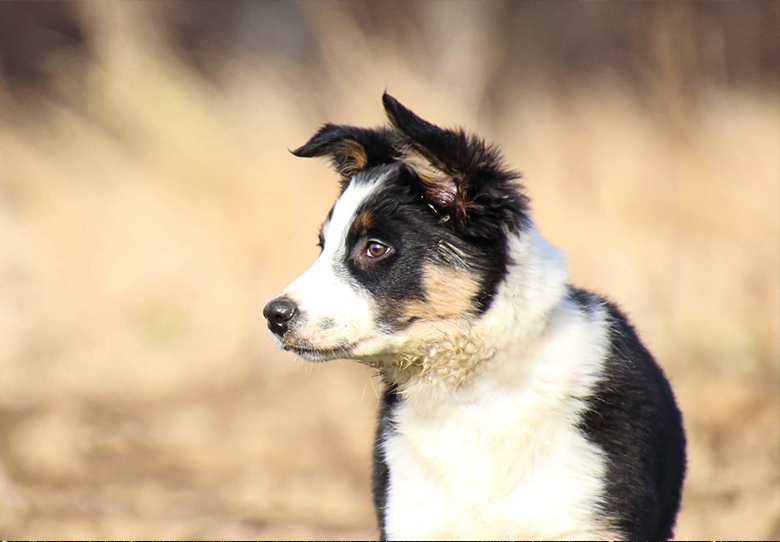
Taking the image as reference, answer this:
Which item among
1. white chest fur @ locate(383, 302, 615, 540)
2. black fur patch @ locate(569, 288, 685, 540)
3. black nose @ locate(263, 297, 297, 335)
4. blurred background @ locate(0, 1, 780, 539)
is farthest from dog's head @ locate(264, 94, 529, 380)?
blurred background @ locate(0, 1, 780, 539)

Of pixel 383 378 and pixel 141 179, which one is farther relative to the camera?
pixel 141 179

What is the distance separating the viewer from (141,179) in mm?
7434

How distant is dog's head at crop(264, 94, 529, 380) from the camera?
3047 mm

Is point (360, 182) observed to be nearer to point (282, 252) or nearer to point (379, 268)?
point (379, 268)

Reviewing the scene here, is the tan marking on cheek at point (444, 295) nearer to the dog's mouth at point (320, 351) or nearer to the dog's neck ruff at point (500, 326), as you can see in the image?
the dog's neck ruff at point (500, 326)

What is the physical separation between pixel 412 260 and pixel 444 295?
0.54 feet

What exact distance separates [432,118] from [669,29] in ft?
6.66

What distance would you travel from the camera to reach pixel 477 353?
3.15m

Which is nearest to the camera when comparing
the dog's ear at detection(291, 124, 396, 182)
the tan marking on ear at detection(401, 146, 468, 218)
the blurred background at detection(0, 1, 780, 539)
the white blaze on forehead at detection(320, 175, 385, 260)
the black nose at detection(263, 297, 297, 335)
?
the black nose at detection(263, 297, 297, 335)

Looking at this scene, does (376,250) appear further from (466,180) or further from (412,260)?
(466,180)

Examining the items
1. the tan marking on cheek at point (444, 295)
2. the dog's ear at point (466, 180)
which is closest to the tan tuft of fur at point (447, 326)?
the tan marking on cheek at point (444, 295)

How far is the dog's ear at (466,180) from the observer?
10.2 ft

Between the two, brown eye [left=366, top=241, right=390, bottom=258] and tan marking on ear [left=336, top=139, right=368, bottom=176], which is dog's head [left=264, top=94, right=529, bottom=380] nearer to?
brown eye [left=366, top=241, right=390, bottom=258]

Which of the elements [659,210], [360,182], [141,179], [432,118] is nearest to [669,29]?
[659,210]
